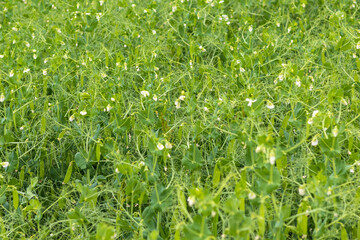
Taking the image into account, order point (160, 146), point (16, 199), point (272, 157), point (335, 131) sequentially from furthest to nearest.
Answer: point (16, 199) → point (160, 146) → point (335, 131) → point (272, 157)

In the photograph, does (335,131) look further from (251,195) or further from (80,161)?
(80,161)

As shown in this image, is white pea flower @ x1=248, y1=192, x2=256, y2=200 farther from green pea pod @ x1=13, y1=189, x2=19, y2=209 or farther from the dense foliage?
green pea pod @ x1=13, y1=189, x2=19, y2=209

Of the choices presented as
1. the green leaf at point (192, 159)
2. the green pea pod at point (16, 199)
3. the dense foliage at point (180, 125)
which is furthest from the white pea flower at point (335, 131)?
the green pea pod at point (16, 199)

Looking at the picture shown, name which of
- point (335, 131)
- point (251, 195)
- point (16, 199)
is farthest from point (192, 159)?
point (16, 199)

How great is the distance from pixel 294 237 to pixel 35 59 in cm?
187

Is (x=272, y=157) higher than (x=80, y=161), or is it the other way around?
(x=272, y=157)

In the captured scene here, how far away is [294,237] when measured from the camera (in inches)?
85.7

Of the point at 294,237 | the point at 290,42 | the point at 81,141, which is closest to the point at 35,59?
the point at 81,141

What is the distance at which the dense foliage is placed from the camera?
6.73 feet

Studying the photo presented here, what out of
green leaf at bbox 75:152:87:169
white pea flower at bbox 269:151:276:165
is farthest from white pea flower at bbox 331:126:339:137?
green leaf at bbox 75:152:87:169

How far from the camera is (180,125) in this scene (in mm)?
2523

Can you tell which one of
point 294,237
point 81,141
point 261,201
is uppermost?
point 261,201

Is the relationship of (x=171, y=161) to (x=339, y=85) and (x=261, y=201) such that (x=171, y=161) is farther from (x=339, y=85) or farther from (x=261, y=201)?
(x=339, y=85)

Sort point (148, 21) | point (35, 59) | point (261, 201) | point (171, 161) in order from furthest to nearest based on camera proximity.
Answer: point (148, 21)
point (35, 59)
point (171, 161)
point (261, 201)
